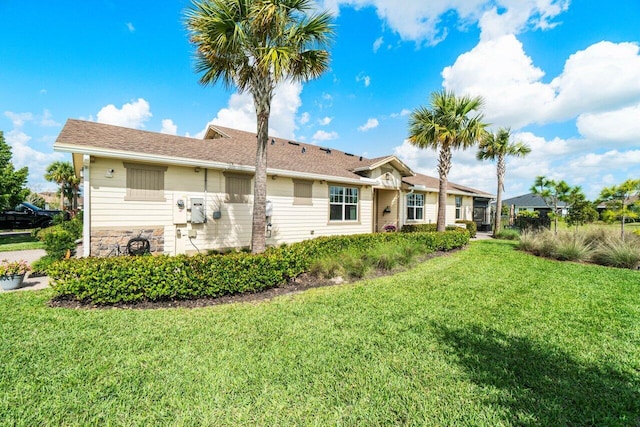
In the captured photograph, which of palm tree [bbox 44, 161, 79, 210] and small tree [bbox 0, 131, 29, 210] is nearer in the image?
small tree [bbox 0, 131, 29, 210]

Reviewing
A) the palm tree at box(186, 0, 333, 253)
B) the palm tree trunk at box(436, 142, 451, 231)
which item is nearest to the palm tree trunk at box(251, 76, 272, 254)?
the palm tree at box(186, 0, 333, 253)

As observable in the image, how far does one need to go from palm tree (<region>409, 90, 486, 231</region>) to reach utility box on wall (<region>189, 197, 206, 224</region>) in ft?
36.6

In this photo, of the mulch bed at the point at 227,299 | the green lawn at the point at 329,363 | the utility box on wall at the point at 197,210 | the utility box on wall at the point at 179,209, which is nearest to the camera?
the green lawn at the point at 329,363

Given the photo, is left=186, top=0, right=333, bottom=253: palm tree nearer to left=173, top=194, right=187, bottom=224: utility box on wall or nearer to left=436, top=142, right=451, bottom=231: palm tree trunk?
left=173, top=194, right=187, bottom=224: utility box on wall

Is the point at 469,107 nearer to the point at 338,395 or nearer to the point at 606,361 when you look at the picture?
the point at 606,361

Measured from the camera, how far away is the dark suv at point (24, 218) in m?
18.3

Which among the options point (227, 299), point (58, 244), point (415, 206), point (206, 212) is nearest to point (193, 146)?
point (206, 212)

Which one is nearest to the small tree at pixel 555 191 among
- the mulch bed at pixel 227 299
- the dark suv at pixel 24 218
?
the mulch bed at pixel 227 299

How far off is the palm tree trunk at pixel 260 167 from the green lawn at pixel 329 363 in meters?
2.13

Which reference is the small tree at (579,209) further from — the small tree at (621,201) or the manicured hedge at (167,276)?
the manicured hedge at (167,276)

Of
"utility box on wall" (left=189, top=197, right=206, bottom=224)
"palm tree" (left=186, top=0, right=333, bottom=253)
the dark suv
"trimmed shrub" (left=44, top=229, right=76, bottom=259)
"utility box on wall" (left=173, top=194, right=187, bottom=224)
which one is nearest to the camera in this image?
"palm tree" (left=186, top=0, right=333, bottom=253)

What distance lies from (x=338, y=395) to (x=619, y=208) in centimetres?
1535

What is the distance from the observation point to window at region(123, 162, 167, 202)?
7277mm

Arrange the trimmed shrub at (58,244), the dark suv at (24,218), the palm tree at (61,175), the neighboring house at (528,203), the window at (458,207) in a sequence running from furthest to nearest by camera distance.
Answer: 1. the neighboring house at (528,203)
2. the palm tree at (61,175)
3. the window at (458,207)
4. the dark suv at (24,218)
5. the trimmed shrub at (58,244)
